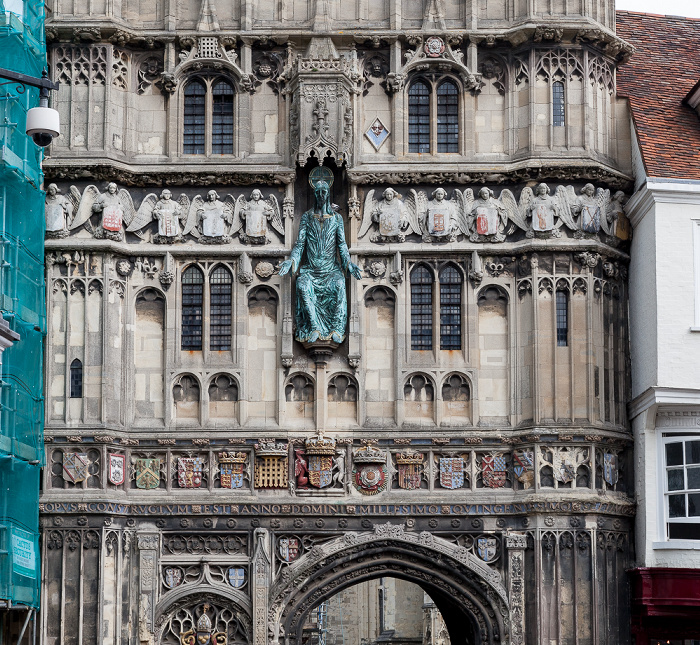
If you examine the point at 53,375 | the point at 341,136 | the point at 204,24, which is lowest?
the point at 53,375

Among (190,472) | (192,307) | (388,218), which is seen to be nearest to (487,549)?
(190,472)

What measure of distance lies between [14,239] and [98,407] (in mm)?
3411

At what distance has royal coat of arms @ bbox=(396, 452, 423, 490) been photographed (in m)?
31.0

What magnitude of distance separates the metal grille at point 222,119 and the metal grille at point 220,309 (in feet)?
8.06

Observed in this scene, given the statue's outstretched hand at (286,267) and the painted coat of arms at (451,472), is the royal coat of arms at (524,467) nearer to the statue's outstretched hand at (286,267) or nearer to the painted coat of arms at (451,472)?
the painted coat of arms at (451,472)

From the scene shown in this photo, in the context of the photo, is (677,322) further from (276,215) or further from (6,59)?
(6,59)

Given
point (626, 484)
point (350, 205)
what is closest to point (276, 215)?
point (350, 205)

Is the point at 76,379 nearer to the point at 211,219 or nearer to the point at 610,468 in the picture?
the point at 211,219

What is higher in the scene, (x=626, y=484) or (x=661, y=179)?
(x=661, y=179)

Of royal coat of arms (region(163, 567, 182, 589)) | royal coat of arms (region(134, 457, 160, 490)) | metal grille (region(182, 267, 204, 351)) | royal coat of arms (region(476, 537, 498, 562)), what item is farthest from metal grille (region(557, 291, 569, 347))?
royal coat of arms (region(163, 567, 182, 589))

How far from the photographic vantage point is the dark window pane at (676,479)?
30391 millimetres

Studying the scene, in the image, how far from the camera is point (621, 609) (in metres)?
30.4

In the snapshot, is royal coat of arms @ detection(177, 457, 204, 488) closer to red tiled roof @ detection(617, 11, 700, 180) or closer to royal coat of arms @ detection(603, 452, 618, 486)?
royal coat of arms @ detection(603, 452, 618, 486)

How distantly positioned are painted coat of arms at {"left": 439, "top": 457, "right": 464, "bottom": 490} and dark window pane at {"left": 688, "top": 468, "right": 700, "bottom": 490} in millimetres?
4097
